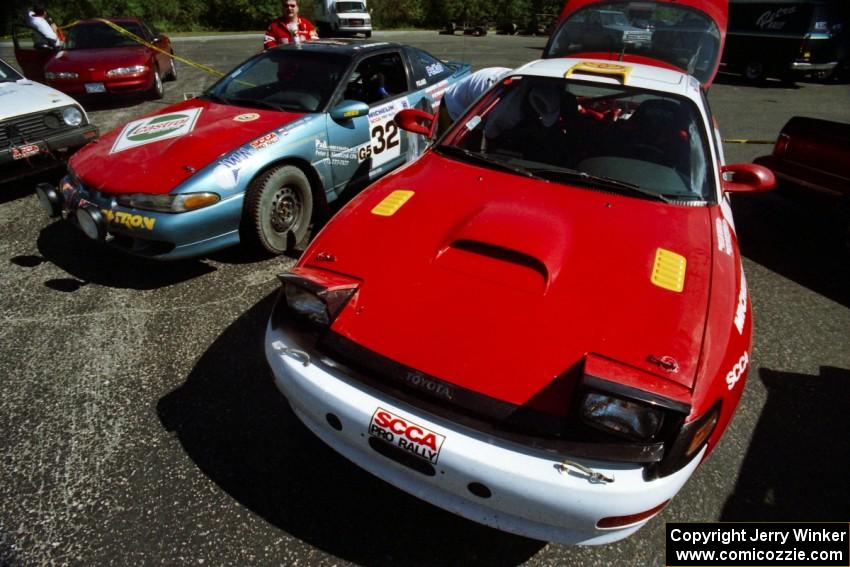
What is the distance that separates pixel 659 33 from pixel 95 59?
7.95m

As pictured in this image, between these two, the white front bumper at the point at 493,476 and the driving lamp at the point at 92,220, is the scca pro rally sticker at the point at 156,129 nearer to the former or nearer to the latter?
the driving lamp at the point at 92,220

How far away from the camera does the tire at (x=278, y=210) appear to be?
343 cm

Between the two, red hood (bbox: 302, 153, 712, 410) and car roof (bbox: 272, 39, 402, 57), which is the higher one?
car roof (bbox: 272, 39, 402, 57)

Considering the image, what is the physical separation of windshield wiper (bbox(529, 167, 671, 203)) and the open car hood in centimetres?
307

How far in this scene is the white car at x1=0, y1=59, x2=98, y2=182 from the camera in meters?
4.36

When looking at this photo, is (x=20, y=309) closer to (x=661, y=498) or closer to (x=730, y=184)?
(x=661, y=498)

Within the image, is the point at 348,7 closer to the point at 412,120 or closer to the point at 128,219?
the point at 412,120

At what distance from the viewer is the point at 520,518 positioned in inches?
63.2

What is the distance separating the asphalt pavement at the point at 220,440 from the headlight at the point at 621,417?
0.38 meters

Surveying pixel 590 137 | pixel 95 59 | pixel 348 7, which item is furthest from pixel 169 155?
pixel 348 7

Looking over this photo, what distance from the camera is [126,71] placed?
7.67 meters

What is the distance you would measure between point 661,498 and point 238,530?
153 centimetres

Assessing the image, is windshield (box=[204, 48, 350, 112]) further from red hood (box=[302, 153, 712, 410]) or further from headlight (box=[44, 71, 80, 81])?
headlight (box=[44, 71, 80, 81])

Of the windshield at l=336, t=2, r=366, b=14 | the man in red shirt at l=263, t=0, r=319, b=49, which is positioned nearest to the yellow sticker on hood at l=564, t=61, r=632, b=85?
the man in red shirt at l=263, t=0, r=319, b=49
